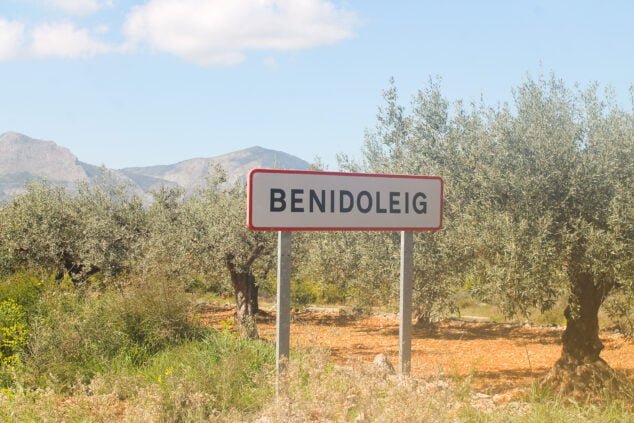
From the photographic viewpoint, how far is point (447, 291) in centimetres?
1114

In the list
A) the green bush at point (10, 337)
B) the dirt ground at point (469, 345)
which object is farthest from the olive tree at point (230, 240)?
the green bush at point (10, 337)

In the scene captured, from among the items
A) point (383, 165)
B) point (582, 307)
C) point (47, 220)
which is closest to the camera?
point (582, 307)

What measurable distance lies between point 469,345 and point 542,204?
8559 mm

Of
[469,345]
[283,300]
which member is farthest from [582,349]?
[283,300]

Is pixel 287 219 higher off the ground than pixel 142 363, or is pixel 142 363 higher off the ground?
pixel 287 219

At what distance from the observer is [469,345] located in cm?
1659

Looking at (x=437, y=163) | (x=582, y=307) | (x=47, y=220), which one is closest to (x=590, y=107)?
(x=437, y=163)

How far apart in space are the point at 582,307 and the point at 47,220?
1842cm

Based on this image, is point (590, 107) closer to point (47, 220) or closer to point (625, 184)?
point (625, 184)

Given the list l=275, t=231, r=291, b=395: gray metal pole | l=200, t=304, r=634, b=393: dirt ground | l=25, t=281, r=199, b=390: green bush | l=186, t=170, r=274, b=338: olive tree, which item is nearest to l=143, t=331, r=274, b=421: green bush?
l=275, t=231, r=291, b=395: gray metal pole

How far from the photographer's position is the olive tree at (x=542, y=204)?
28.3 feet

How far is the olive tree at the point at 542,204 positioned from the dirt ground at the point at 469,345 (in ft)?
6.24

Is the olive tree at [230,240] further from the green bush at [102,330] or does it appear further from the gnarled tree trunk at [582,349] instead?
the gnarled tree trunk at [582,349]

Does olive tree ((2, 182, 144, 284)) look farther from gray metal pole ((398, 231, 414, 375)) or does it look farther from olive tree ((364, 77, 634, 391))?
gray metal pole ((398, 231, 414, 375))
